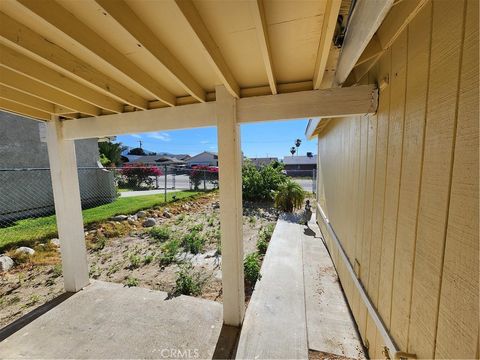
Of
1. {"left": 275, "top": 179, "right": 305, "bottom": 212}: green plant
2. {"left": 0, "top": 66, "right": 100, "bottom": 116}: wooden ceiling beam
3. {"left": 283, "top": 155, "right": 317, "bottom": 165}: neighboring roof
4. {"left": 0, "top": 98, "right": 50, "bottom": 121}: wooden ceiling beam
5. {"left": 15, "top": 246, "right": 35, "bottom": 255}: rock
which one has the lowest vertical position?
{"left": 15, "top": 246, "right": 35, "bottom": 255}: rock

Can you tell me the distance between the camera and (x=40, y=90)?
1.88 metres

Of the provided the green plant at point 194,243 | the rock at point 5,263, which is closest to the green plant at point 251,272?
the green plant at point 194,243

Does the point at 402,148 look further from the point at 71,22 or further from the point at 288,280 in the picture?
the point at 288,280

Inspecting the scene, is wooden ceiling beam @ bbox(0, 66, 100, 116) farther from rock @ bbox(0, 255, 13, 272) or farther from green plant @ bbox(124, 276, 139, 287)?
rock @ bbox(0, 255, 13, 272)

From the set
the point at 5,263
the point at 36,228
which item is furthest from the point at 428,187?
the point at 36,228

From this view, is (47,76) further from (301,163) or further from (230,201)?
(301,163)

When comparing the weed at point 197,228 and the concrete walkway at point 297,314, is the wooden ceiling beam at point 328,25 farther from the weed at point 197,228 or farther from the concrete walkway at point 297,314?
the weed at point 197,228

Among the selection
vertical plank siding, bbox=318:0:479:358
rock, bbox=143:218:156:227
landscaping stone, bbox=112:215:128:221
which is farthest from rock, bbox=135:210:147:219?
vertical plank siding, bbox=318:0:479:358

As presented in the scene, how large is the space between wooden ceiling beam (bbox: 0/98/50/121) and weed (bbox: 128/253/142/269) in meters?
2.50

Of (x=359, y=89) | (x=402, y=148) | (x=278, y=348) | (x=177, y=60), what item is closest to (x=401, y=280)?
(x=402, y=148)

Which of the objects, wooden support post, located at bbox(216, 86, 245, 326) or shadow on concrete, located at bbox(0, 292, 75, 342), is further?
shadow on concrete, located at bbox(0, 292, 75, 342)

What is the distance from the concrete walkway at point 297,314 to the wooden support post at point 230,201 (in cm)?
30

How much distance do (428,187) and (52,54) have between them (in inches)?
92.5

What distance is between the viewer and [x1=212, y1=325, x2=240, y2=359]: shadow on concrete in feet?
6.20
